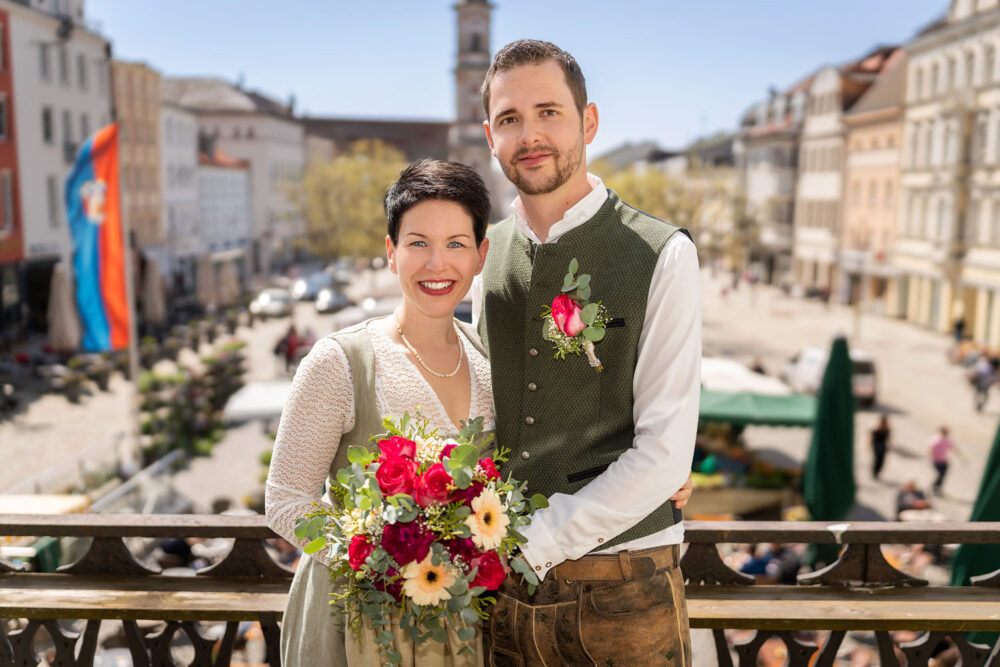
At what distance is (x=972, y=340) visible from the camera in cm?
4091

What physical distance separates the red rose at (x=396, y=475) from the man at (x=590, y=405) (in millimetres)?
443

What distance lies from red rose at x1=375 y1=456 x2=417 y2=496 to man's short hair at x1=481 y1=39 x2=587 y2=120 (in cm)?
123

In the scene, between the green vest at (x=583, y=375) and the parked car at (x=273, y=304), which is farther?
the parked car at (x=273, y=304)

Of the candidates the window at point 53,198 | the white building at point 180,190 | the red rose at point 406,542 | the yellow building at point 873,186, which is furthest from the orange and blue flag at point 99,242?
the yellow building at point 873,186

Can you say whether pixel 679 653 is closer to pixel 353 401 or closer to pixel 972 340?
pixel 353 401

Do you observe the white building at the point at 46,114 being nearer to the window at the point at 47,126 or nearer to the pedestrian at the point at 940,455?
the window at the point at 47,126

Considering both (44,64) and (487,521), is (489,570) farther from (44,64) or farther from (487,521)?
(44,64)

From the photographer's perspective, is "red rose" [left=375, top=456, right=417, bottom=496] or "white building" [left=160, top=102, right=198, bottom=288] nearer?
"red rose" [left=375, top=456, right=417, bottom=496]

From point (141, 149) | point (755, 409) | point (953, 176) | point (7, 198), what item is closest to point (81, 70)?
point (7, 198)

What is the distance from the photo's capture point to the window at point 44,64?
38.9 metres

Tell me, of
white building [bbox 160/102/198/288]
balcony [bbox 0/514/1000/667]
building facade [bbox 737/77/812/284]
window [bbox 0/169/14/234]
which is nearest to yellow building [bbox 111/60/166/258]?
white building [bbox 160/102/198/288]

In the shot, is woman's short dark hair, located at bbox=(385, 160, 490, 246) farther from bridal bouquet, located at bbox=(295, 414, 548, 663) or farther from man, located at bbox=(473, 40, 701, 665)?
bridal bouquet, located at bbox=(295, 414, 548, 663)

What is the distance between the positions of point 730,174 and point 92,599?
70.3 metres

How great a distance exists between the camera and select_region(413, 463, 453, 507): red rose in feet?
7.65
